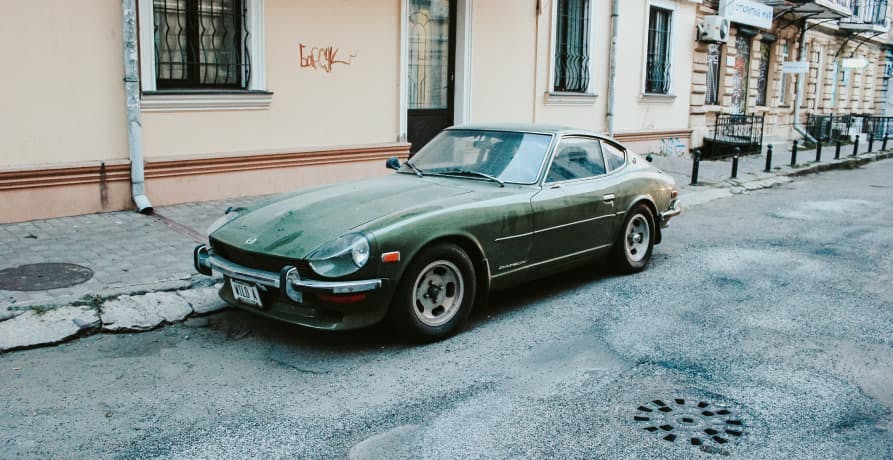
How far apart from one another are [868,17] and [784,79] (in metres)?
7.22

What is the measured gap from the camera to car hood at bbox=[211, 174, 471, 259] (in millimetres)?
5137

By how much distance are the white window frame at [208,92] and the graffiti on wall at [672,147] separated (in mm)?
10663

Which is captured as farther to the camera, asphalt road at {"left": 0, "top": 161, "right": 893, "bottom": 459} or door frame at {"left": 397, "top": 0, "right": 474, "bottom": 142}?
door frame at {"left": 397, "top": 0, "right": 474, "bottom": 142}

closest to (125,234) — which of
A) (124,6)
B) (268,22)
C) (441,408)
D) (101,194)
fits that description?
(101,194)

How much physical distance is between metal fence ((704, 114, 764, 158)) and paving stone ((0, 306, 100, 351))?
16.4 meters

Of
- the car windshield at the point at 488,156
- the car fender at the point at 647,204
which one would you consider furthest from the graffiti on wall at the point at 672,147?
the car windshield at the point at 488,156

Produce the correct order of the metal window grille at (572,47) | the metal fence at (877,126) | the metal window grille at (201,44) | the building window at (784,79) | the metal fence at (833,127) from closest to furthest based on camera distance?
1. the metal window grille at (201,44)
2. the metal window grille at (572,47)
3. the building window at (784,79)
4. the metal fence at (833,127)
5. the metal fence at (877,126)

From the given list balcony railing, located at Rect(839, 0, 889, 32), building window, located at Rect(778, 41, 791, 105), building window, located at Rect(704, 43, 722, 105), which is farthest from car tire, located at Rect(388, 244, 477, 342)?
balcony railing, located at Rect(839, 0, 889, 32)

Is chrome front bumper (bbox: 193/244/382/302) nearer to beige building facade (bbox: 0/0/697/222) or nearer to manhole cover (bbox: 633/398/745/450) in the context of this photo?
manhole cover (bbox: 633/398/745/450)

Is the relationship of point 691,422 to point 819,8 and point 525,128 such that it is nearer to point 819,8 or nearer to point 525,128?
point 525,128

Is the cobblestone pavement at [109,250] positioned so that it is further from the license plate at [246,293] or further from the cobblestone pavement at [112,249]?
the license plate at [246,293]

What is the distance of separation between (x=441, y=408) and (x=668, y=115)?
1533 centimetres

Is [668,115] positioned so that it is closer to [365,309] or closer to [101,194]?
[101,194]

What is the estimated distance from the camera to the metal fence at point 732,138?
19.3 meters
